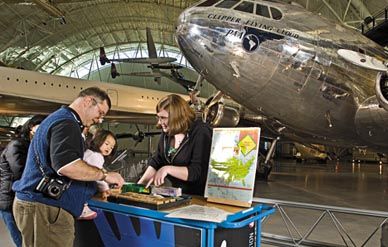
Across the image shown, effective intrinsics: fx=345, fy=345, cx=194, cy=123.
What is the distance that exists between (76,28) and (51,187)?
31.5 meters

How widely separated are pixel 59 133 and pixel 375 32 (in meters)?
14.1

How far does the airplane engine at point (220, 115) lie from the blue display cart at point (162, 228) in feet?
21.6

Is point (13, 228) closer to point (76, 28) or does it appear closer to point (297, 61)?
point (297, 61)

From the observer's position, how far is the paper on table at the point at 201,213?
1968mm

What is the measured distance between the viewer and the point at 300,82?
18.8ft

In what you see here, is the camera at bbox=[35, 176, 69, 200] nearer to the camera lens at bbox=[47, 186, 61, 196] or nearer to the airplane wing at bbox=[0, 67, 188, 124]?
the camera lens at bbox=[47, 186, 61, 196]

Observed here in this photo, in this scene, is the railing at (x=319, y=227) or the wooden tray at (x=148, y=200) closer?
the wooden tray at (x=148, y=200)

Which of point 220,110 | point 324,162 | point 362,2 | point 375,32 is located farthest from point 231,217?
point 324,162

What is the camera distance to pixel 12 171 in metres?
3.73

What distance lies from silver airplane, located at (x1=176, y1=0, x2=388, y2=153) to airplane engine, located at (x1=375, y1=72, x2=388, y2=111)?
6 centimetres

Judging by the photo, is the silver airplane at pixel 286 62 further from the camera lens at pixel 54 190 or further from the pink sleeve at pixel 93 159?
the camera lens at pixel 54 190

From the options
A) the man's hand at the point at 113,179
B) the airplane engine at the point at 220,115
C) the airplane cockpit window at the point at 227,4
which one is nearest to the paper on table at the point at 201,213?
the man's hand at the point at 113,179

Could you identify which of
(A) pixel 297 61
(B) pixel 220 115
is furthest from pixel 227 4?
(B) pixel 220 115

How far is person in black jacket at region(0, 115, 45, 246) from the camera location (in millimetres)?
3667
